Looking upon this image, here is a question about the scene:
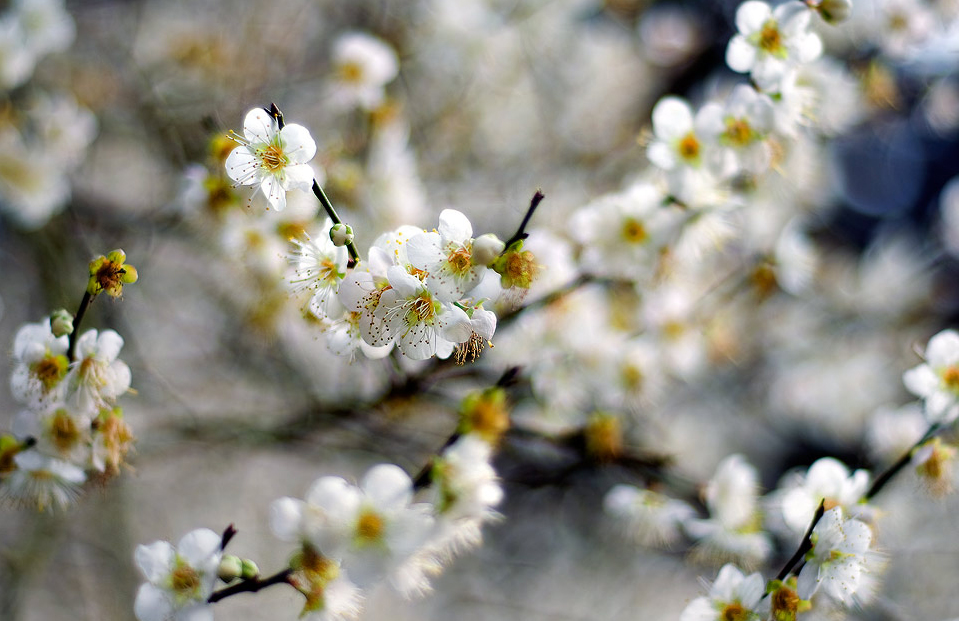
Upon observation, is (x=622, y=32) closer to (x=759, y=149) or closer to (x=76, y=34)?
(x=759, y=149)

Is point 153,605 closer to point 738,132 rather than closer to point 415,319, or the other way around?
point 415,319

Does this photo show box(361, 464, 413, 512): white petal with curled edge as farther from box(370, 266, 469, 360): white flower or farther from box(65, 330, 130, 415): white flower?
box(65, 330, 130, 415): white flower

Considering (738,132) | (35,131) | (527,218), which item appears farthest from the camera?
(35,131)

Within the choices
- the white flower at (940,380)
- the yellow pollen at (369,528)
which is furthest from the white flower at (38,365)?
the white flower at (940,380)

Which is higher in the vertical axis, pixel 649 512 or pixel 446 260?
pixel 446 260

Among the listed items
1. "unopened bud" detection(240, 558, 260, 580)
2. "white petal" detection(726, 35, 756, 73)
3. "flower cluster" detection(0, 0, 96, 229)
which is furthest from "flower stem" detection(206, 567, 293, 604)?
"flower cluster" detection(0, 0, 96, 229)

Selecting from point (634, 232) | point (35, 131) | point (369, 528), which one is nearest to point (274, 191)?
point (369, 528)

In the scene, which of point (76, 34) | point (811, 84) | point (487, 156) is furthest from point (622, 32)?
point (76, 34)
